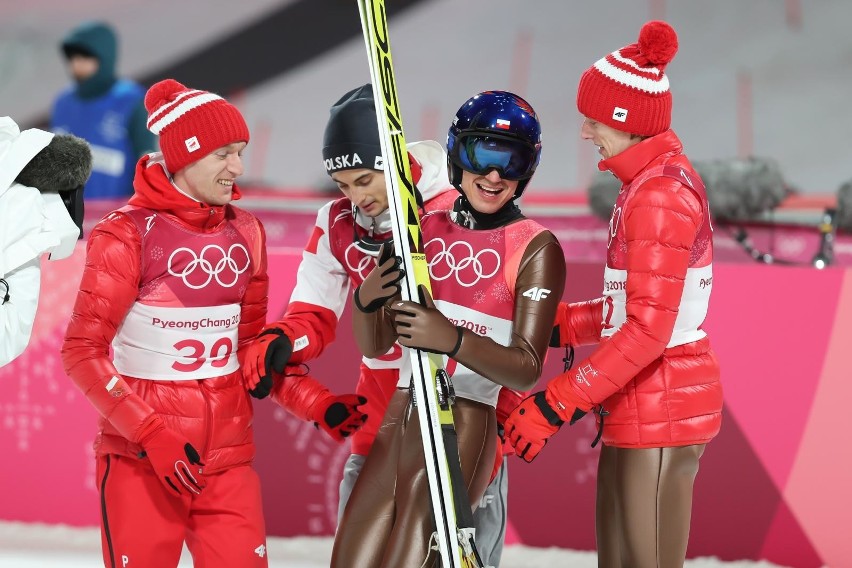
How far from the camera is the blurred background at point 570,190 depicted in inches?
152

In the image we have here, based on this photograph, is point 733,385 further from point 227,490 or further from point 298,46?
point 298,46

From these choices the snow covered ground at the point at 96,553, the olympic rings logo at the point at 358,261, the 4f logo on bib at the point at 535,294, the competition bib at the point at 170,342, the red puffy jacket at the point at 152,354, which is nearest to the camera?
the 4f logo on bib at the point at 535,294

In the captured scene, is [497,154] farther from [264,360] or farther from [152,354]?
[152,354]

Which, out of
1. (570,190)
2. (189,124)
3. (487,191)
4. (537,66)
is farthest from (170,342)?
(537,66)

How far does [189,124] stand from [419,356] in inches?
34.9

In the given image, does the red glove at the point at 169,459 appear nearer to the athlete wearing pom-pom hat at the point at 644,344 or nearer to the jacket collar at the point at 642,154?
the athlete wearing pom-pom hat at the point at 644,344

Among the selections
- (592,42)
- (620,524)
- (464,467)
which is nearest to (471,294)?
(464,467)

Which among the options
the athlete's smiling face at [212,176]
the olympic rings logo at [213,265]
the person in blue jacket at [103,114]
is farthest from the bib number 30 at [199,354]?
the person in blue jacket at [103,114]

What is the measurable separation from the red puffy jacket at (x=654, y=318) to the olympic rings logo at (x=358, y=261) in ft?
2.19

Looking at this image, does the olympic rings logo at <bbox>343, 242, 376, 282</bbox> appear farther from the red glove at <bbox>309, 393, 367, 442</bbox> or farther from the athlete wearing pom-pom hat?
the athlete wearing pom-pom hat

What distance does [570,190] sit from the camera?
28.6 feet

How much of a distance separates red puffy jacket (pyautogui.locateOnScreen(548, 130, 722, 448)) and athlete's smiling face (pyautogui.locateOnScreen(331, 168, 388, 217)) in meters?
0.60

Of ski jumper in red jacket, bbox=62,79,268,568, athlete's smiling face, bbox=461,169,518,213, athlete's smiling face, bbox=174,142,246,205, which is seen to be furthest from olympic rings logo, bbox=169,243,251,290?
athlete's smiling face, bbox=461,169,518,213

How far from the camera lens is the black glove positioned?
2.50 m
